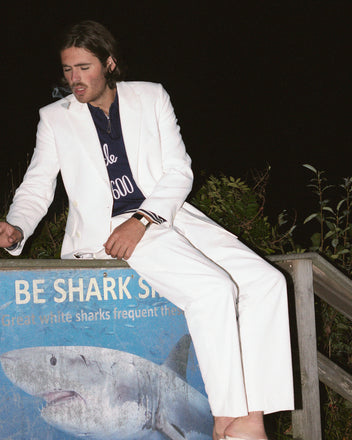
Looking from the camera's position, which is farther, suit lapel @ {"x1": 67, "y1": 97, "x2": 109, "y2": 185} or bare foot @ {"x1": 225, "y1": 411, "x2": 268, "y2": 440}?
suit lapel @ {"x1": 67, "y1": 97, "x2": 109, "y2": 185}

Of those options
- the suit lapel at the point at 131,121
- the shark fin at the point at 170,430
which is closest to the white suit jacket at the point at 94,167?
the suit lapel at the point at 131,121

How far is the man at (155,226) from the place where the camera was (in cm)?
195


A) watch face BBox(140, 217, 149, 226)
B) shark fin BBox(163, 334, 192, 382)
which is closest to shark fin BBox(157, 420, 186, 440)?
shark fin BBox(163, 334, 192, 382)

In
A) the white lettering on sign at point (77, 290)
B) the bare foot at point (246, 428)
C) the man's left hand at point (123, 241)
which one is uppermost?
the man's left hand at point (123, 241)

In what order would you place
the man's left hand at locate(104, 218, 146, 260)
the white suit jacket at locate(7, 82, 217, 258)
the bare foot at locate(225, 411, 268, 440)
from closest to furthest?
the bare foot at locate(225, 411, 268, 440) → the man's left hand at locate(104, 218, 146, 260) → the white suit jacket at locate(7, 82, 217, 258)

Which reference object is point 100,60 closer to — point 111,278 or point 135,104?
point 135,104

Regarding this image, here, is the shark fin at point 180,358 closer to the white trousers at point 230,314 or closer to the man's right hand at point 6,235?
the white trousers at point 230,314

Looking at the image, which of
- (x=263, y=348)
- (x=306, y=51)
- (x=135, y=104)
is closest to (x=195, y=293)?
(x=263, y=348)

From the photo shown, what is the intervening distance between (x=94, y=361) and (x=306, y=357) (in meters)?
1.04

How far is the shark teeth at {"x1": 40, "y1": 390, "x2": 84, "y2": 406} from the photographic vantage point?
197cm

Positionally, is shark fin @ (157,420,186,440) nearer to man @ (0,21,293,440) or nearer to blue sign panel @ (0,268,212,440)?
blue sign panel @ (0,268,212,440)

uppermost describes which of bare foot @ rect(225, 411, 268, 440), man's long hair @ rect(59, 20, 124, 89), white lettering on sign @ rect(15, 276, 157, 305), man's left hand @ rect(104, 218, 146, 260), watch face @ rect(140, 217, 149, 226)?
man's long hair @ rect(59, 20, 124, 89)

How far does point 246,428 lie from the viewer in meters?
1.91

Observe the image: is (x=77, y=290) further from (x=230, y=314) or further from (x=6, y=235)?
(x=230, y=314)
